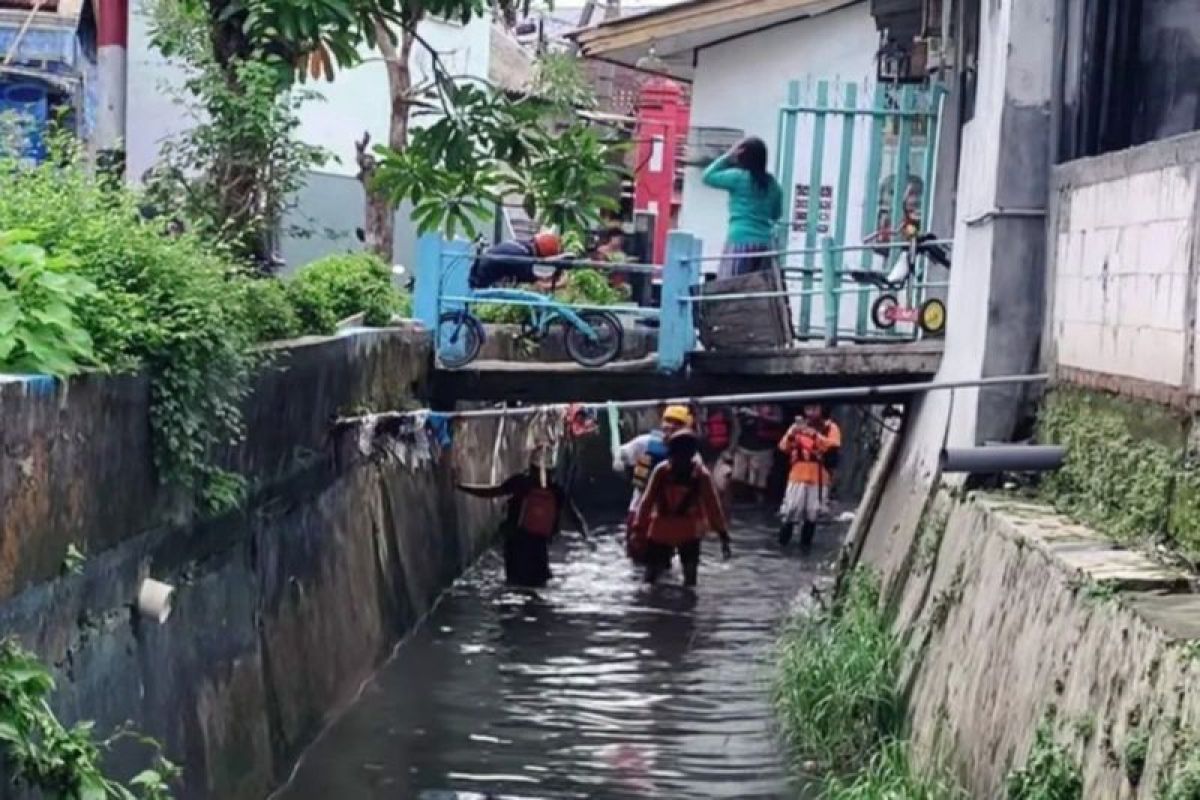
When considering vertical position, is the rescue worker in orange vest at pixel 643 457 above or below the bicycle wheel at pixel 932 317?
below

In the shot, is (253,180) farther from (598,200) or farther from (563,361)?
(563,361)

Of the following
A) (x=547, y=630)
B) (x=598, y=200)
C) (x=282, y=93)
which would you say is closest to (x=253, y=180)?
(x=282, y=93)

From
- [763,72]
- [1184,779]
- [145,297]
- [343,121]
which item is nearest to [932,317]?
[145,297]

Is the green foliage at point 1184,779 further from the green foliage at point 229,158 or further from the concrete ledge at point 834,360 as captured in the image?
the concrete ledge at point 834,360

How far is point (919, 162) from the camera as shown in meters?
17.2

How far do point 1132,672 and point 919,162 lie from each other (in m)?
11.7

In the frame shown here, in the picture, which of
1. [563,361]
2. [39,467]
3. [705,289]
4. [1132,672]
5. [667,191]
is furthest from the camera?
[667,191]

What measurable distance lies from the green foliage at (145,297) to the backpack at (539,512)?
8.48 metres

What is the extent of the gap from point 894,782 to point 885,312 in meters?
6.87

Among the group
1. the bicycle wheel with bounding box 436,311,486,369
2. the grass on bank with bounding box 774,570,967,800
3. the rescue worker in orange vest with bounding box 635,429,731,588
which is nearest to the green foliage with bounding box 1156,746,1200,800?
the grass on bank with bounding box 774,570,967,800

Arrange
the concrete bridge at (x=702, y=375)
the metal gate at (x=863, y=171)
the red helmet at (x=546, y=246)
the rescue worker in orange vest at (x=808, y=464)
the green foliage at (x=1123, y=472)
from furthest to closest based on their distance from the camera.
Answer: the rescue worker in orange vest at (x=808, y=464), the red helmet at (x=546, y=246), the metal gate at (x=863, y=171), the concrete bridge at (x=702, y=375), the green foliage at (x=1123, y=472)

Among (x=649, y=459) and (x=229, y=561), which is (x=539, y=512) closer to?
(x=649, y=459)

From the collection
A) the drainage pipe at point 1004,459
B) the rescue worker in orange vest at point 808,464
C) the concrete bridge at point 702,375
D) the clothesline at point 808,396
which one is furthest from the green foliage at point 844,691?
the rescue worker in orange vest at point 808,464

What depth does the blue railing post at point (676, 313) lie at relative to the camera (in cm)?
1494
